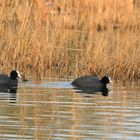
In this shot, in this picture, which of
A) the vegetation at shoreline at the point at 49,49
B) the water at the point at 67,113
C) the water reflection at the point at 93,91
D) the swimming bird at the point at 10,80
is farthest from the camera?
the vegetation at shoreline at the point at 49,49

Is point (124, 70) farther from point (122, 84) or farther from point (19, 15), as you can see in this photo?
point (19, 15)

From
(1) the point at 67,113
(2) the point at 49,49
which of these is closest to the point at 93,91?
(2) the point at 49,49

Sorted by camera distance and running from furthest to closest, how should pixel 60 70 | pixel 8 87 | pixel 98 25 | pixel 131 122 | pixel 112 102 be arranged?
pixel 98 25
pixel 60 70
pixel 8 87
pixel 112 102
pixel 131 122

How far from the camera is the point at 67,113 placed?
1130 centimetres

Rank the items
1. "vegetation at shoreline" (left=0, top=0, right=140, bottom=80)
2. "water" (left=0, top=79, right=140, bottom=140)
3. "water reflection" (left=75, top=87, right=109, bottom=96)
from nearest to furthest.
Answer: "water" (left=0, top=79, right=140, bottom=140)
"water reflection" (left=75, top=87, right=109, bottom=96)
"vegetation at shoreline" (left=0, top=0, right=140, bottom=80)

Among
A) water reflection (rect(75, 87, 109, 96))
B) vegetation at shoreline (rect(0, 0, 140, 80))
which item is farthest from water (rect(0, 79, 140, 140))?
vegetation at shoreline (rect(0, 0, 140, 80))

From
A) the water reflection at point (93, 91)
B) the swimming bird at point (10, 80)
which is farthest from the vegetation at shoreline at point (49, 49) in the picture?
the water reflection at point (93, 91)

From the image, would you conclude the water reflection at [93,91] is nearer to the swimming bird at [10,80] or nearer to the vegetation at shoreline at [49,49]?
the vegetation at shoreline at [49,49]

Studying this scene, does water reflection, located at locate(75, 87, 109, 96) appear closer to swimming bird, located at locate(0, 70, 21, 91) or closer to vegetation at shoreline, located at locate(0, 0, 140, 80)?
vegetation at shoreline, located at locate(0, 0, 140, 80)

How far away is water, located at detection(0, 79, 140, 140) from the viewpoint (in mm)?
9391

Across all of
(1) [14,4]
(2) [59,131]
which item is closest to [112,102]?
(2) [59,131]

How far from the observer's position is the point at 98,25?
2395 centimetres

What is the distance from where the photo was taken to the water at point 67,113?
9391mm

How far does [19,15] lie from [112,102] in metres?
4.25
